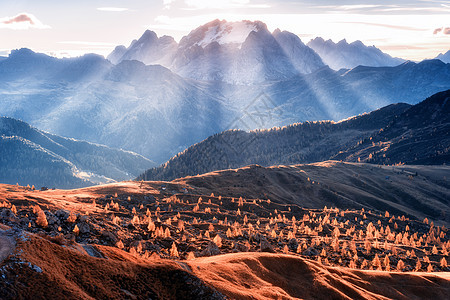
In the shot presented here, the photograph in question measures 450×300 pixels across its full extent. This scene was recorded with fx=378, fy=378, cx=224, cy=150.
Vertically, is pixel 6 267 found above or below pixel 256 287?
above

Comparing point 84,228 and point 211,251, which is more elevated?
point 84,228

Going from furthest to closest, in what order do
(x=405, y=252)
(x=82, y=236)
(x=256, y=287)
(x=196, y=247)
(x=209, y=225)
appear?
1. (x=405, y=252)
2. (x=209, y=225)
3. (x=196, y=247)
4. (x=82, y=236)
5. (x=256, y=287)

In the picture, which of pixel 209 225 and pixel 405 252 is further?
pixel 405 252

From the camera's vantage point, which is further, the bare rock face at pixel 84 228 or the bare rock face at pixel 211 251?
the bare rock face at pixel 211 251

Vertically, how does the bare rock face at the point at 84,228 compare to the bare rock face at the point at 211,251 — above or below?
above

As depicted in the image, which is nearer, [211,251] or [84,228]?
[84,228]

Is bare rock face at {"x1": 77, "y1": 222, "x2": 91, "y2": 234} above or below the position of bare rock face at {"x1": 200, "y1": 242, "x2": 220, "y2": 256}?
above

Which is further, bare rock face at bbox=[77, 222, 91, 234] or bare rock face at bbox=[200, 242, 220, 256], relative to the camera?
bare rock face at bbox=[200, 242, 220, 256]

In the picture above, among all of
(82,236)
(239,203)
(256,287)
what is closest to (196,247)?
(82,236)

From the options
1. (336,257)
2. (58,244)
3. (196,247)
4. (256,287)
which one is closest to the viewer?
(58,244)

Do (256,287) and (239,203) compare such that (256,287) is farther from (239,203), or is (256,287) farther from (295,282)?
(239,203)
